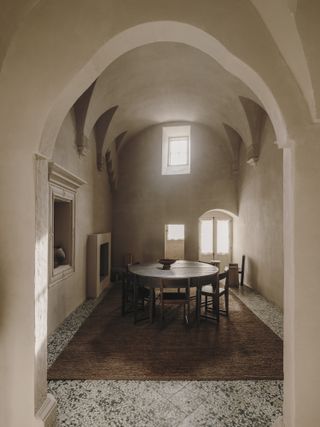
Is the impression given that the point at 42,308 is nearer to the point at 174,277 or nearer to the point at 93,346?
the point at 93,346

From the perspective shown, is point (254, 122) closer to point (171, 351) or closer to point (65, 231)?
point (65, 231)

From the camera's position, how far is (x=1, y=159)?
1707mm

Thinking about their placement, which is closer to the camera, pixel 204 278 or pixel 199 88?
pixel 204 278

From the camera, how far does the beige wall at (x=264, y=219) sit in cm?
501

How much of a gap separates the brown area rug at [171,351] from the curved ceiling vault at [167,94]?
152 inches

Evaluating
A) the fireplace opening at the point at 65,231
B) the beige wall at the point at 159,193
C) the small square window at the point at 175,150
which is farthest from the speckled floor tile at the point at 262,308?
the small square window at the point at 175,150

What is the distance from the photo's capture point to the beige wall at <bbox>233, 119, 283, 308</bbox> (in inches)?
197

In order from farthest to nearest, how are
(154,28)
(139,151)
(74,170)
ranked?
(139,151) < (74,170) < (154,28)

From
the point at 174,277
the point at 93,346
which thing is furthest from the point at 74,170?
the point at 93,346

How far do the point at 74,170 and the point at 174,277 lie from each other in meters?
2.91

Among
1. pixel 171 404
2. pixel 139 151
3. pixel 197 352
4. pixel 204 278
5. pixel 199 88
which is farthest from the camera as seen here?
pixel 139 151

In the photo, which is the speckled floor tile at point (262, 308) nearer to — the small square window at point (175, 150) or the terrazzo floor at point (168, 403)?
the terrazzo floor at point (168, 403)

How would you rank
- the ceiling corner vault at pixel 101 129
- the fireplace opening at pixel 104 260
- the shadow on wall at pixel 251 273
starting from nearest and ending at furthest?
the ceiling corner vault at pixel 101 129
the shadow on wall at pixel 251 273
the fireplace opening at pixel 104 260

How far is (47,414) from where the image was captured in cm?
178
